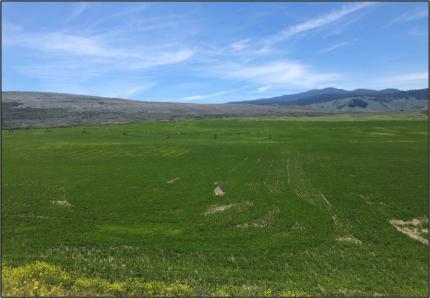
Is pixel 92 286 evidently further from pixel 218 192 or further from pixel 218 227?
pixel 218 192

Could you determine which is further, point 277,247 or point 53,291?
point 277,247

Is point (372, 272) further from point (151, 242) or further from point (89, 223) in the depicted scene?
point (89, 223)

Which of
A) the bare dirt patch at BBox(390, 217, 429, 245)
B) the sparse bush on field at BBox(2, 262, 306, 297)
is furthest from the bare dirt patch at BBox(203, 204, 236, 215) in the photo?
the sparse bush on field at BBox(2, 262, 306, 297)

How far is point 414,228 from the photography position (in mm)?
26750

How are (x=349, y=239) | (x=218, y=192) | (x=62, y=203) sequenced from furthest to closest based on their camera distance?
(x=218, y=192), (x=62, y=203), (x=349, y=239)

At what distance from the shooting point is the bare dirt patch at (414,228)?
25.0 metres

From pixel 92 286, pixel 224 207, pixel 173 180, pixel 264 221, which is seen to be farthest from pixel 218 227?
pixel 173 180

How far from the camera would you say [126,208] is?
31625mm

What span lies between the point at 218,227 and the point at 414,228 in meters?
13.2

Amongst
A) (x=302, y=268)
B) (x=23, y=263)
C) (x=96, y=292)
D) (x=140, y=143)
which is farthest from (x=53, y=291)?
(x=140, y=143)

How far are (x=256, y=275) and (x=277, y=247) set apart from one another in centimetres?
424

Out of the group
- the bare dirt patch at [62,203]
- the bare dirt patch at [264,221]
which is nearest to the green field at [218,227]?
the bare dirt patch at [264,221]

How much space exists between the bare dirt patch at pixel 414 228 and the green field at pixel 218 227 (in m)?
0.14

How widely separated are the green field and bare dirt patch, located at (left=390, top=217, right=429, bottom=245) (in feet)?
0.47
